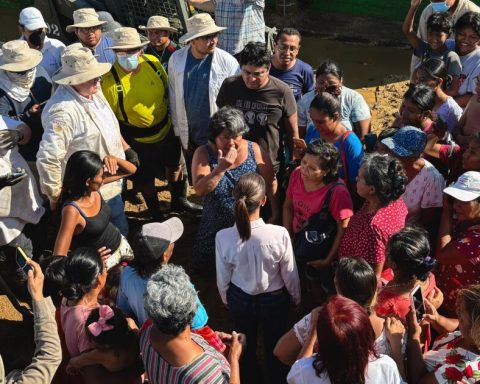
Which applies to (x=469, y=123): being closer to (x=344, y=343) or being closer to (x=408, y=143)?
(x=408, y=143)

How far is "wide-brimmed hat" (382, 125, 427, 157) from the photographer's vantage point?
365cm

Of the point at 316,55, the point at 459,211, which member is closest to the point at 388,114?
the point at 316,55

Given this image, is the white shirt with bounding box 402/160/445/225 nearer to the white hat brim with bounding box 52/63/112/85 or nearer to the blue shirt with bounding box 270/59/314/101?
the blue shirt with bounding box 270/59/314/101

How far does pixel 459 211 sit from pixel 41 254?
3.33 meters

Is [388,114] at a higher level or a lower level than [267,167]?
lower

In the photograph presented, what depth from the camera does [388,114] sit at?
7.38 meters

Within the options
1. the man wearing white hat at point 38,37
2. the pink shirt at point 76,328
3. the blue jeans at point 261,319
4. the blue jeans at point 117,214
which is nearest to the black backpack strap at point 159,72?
the man wearing white hat at point 38,37

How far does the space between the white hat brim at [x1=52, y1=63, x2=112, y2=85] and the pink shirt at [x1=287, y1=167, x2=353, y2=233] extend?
1629 millimetres

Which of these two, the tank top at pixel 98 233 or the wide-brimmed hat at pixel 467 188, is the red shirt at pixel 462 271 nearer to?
the wide-brimmed hat at pixel 467 188

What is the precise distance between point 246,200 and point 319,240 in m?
0.73

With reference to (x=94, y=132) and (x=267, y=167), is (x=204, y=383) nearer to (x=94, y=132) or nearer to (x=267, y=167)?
(x=267, y=167)

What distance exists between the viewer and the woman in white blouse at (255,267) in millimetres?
3191

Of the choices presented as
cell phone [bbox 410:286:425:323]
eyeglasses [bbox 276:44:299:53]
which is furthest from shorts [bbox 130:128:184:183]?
cell phone [bbox 410:286:425:323]

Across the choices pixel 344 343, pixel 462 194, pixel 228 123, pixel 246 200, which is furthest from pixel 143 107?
pixel 344 343
